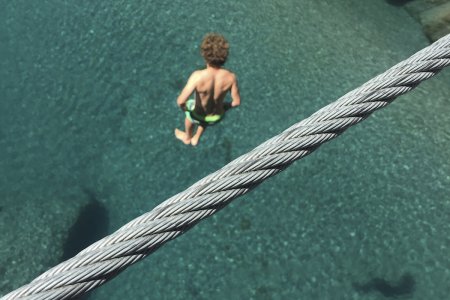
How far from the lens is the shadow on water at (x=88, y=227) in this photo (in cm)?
1114

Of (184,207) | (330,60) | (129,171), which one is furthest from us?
(330,60)

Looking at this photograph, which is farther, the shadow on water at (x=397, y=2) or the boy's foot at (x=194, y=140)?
the shadow on water at (x=397, y=2)

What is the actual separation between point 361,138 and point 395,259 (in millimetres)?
2325

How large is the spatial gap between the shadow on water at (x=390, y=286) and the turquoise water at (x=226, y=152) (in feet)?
0.07

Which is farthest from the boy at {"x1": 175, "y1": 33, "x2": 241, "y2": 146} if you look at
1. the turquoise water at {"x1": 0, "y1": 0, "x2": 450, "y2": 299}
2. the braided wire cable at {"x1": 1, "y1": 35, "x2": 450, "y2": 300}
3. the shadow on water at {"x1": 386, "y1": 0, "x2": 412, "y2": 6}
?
the shadow on water at {"x1": 386, "y1": 0, "x2": 412, "y2": 6}

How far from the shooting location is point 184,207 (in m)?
2.40

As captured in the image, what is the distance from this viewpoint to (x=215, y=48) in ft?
16.6

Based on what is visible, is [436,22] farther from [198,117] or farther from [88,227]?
[198,117]

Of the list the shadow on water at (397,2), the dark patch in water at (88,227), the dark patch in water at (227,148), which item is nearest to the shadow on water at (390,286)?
the dark patch in water at (227,148)

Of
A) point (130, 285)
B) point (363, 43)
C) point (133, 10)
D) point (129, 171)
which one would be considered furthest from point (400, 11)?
point (130, 285)

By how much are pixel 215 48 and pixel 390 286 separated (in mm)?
6737

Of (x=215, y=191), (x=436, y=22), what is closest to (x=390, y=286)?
(x=436, y=22)

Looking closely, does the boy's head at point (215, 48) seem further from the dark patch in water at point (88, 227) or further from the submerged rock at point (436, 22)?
the submerged rock at point (436, 22)

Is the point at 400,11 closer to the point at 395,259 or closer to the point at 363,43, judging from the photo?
the point at 363,43
